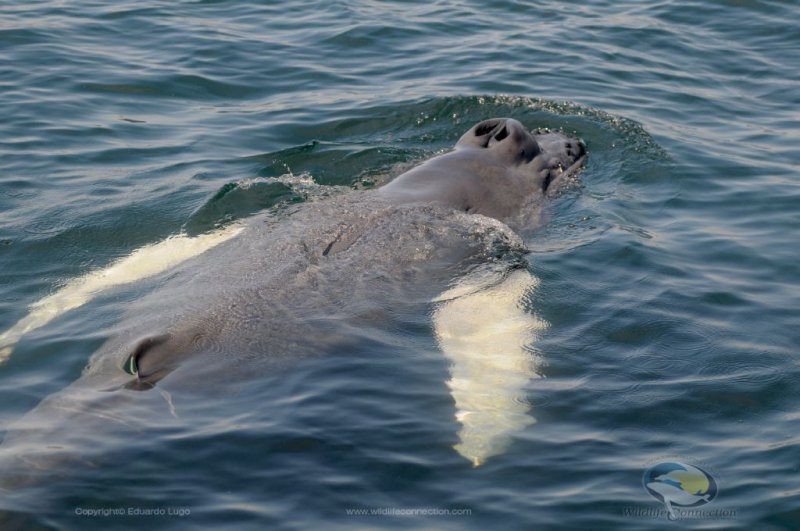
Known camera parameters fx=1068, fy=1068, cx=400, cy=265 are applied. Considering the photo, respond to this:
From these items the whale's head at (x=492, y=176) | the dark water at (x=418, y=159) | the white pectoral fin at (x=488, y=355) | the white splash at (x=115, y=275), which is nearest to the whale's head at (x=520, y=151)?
the whale's head at (x=492, y=176)

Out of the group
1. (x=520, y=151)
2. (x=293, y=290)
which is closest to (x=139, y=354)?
(x=293, y=290)

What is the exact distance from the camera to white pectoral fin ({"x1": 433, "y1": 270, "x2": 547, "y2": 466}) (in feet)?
24.7

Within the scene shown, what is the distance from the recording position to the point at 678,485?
696cm

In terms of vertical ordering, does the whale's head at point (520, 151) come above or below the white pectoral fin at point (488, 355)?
above

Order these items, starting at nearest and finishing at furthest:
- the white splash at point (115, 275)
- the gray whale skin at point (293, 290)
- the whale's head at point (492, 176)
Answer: the gray whale skin at point (293, 290) < the white splash at point (115, 275) < the whale's head at point (492, 176)

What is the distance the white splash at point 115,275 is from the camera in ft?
29.4

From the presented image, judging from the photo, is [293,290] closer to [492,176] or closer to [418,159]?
[492,176]

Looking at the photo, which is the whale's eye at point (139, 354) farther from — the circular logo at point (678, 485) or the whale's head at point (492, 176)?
the circular logo at point (678, 485)

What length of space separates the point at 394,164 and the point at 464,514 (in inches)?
273

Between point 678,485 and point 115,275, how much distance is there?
216 inches

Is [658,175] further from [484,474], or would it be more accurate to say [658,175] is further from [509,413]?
[484,474]

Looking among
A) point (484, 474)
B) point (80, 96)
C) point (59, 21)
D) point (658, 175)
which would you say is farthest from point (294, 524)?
point (59, 21)

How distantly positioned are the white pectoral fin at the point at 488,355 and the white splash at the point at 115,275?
8.63 feet

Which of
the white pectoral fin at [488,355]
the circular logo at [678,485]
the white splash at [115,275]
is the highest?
the white splash at [115,275]
